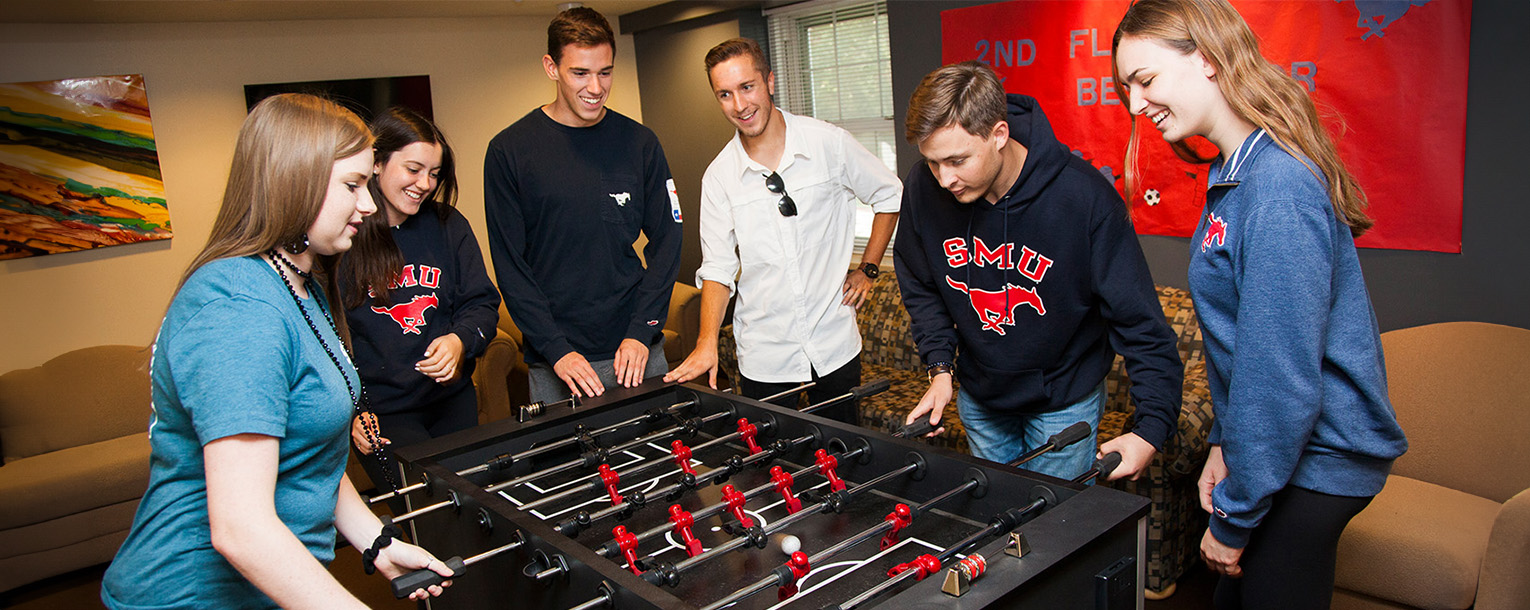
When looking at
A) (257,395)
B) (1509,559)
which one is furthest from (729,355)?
(257,395)

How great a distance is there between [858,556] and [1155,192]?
2.68m

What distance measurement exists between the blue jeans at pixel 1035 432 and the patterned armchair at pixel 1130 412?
0.20 meters

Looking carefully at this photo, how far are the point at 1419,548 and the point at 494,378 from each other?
3919 mm

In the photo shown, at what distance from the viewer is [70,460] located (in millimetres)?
3887

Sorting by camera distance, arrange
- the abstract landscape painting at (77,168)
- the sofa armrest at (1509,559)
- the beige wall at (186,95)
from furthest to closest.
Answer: the beige wall at (186,95) < the abstract landscape painting at (77,168) < the sofa armrest at (1509,559)

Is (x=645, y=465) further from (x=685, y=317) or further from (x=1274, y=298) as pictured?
(x=685, y=317)

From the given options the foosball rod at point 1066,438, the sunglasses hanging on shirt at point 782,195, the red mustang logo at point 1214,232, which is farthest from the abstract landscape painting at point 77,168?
the red mustang logo at point 1214,232

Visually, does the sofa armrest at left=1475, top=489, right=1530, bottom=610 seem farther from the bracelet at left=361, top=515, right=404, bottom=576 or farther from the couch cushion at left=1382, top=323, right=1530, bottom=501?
the bracelet at left=361, top=515, right=404, bottom=576

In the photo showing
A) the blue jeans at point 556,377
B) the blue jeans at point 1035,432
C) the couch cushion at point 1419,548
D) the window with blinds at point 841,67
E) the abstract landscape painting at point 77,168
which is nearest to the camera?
the blue jeans at point 1035,432

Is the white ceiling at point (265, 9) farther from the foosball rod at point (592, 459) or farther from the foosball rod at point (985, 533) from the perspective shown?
the foosball rod at point (985, 533)

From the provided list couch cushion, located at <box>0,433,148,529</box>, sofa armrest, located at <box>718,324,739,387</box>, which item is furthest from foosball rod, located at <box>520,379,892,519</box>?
couch cushion, located at <box>0,433,148,529</box>

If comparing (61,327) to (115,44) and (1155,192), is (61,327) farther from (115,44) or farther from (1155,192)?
(1155,192)

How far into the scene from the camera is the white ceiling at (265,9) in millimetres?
4172

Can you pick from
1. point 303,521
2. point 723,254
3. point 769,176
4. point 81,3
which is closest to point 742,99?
point 769,176
